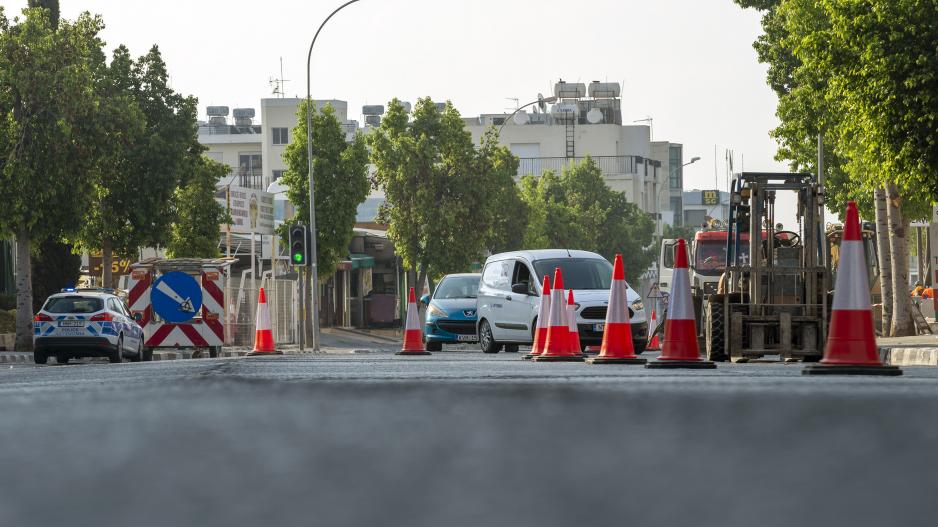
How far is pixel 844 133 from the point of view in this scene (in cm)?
2778

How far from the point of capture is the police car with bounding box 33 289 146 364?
27.6m

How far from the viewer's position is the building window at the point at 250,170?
106 meters

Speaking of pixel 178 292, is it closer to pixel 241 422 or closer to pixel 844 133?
pixel 844 133

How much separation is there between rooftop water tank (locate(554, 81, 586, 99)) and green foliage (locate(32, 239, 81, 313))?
86.3 metres

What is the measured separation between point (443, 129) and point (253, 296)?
19.9 m

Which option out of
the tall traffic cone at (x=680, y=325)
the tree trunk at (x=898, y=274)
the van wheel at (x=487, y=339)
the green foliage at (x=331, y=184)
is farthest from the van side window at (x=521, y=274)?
the green foliage at (x=331, y=184)

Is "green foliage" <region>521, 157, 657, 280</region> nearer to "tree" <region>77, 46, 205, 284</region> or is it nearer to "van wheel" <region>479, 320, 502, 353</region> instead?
"tree" <region>77, 46, 205, 284</region>

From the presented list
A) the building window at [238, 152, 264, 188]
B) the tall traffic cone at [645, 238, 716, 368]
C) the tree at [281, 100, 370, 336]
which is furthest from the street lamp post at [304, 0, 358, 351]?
the building window at [238, 152, 264, 188]

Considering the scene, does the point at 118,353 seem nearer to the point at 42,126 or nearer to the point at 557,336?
the point at 42,126

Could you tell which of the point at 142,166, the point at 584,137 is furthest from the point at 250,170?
the point at 142,166

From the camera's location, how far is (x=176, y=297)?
24656 mm

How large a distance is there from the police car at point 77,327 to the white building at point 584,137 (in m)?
88.2

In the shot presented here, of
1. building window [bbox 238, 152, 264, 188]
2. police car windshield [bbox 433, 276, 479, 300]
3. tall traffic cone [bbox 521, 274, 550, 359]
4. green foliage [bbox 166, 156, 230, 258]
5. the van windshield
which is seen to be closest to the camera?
tall traffic cone [bbox 521, 274, 550, 359]

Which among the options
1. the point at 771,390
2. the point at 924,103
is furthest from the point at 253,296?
the point at 771,390
